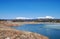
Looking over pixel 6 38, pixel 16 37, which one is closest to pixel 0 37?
pixel 6 38

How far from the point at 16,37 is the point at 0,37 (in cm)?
170

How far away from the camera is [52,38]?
60.2ft

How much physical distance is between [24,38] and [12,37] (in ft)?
4.57

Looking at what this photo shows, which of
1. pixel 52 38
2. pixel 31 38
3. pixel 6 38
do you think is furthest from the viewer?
pixel 52 38

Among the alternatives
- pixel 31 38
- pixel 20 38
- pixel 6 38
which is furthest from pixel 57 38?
pixel 6 38

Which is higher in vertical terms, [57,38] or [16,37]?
[16,37]

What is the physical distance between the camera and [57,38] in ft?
60.3

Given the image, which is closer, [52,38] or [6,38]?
[6,38]

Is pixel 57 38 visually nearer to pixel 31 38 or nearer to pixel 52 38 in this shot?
pixel 52 38

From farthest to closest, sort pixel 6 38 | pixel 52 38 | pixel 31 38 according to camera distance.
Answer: pixel 52 38
pixel 31 38
pixel 6 38

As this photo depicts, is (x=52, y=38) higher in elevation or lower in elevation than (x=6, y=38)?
lower

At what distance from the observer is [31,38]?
15.8 metres

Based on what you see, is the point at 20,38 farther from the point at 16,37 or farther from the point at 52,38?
the point at 52,38

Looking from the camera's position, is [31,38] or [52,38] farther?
[52,38]
